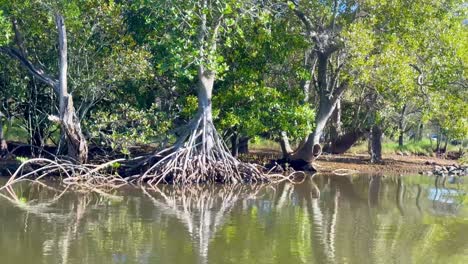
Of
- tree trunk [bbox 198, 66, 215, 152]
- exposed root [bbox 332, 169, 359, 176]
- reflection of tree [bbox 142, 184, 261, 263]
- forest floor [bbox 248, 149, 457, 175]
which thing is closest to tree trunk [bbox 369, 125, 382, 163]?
forest floor [bbox 248, 149, 457, 175]

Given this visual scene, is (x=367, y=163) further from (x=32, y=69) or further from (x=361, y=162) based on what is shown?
(x=32, y=69)

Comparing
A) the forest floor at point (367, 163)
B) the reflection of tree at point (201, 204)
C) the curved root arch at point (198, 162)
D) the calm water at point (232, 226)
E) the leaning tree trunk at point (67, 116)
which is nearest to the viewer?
the calm water at point (232, 226)

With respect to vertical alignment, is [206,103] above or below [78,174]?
above

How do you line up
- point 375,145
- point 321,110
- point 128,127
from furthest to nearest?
point 375,145 < point 321,110 < point 128,127

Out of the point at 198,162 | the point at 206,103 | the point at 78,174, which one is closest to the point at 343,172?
the point at 206,103

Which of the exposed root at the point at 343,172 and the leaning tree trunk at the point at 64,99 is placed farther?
the exposed root at the point at 343,172

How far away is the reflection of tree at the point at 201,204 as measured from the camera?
11.1m

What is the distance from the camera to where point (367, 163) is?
2514cm

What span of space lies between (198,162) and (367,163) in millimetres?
9809

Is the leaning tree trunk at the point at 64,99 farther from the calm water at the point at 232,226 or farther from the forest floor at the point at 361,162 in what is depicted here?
the forest floor at the point at 361,162

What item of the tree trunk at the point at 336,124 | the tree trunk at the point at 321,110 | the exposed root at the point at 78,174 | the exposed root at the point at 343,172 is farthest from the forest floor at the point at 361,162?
the exposed root at the point at 78,174

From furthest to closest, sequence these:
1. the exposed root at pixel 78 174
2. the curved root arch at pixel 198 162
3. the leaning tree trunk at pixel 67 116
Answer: the curved root arch at pixel 198 162 < the leaning tree trunk at pixel 67 116 < the exposed root at pixel 78 174

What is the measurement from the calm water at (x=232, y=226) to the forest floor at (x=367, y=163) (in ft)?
18.9

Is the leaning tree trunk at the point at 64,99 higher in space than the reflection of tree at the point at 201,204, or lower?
higher
